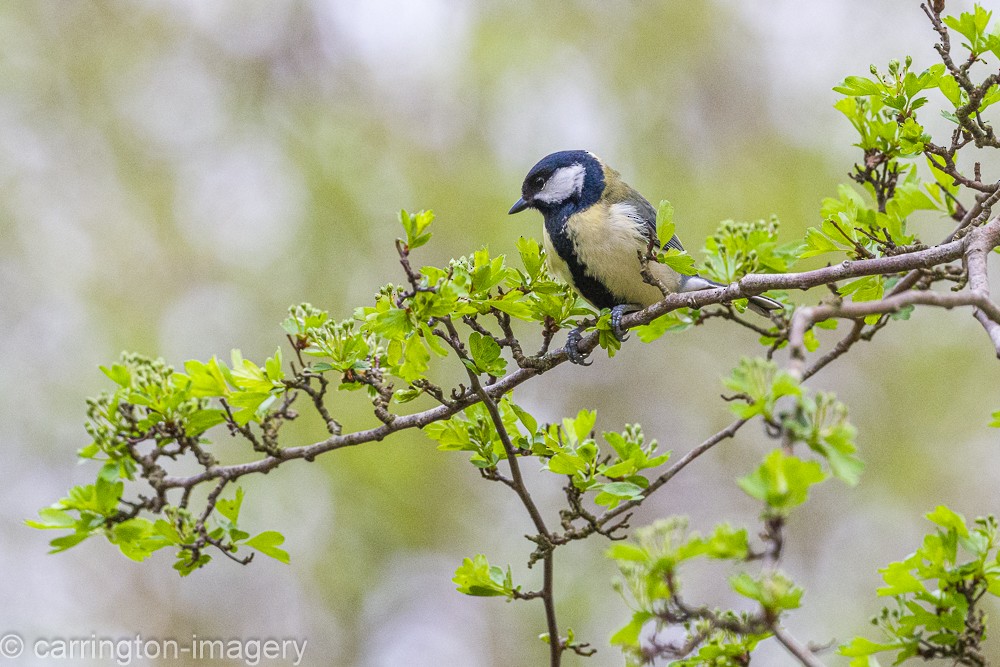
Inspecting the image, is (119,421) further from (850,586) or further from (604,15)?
(604,15)

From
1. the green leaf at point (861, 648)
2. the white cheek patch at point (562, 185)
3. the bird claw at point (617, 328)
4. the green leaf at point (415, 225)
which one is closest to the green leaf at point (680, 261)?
the bird claw at point (617, 328)

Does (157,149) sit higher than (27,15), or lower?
lower

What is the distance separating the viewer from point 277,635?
6297mm

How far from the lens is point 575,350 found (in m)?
2.71

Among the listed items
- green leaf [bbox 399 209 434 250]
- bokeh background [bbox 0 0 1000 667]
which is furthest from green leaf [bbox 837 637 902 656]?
bokeh background [bbox 0 0 1000 667]

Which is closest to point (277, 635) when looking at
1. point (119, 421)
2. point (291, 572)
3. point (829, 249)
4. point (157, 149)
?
point (291, 572)

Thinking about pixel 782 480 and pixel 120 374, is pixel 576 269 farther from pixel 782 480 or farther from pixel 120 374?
pixel 782 480

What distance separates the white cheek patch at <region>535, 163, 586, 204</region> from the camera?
354cm

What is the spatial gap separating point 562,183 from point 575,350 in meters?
1.06

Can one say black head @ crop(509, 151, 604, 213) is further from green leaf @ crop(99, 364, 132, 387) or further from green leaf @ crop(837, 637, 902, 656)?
green leaf @ crop(837, 637, 902, 656)

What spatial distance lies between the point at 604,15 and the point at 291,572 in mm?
4740

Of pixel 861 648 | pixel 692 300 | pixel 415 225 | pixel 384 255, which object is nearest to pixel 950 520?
pixel 861 648

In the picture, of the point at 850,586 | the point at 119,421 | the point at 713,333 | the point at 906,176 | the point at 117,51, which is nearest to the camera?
the point at 119,421

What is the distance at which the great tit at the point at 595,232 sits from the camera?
3.26m
